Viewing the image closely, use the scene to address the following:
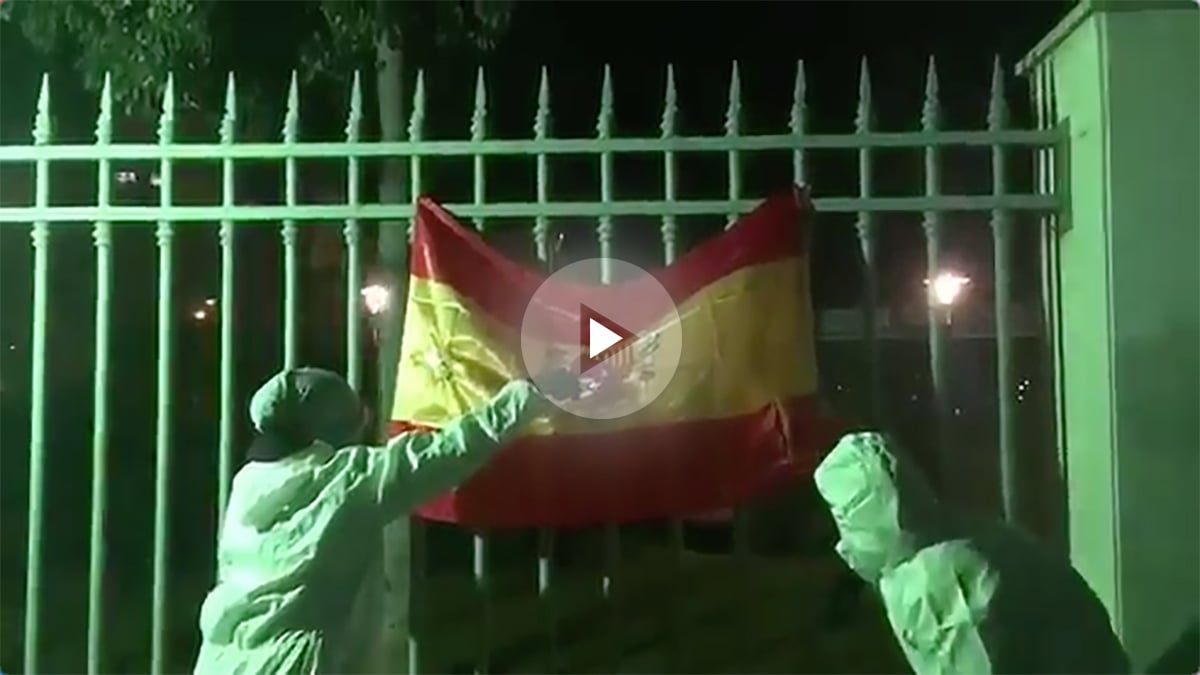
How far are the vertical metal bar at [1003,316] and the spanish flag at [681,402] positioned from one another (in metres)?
0.45

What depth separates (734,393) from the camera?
11.8 ft

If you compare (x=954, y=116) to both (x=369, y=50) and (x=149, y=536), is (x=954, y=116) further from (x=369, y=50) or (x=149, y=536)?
(x=149, y=536)

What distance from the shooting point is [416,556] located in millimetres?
3859

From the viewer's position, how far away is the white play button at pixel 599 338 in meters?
3.62

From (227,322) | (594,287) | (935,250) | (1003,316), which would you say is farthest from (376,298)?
(1003,316)

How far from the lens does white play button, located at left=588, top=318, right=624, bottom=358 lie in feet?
11.9

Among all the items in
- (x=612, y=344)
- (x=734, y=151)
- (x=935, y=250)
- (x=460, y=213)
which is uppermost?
(x=734, y=151)

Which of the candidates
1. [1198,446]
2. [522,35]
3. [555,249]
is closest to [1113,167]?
[1198,446]

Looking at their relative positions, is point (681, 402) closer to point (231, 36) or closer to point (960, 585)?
point (960, 585)

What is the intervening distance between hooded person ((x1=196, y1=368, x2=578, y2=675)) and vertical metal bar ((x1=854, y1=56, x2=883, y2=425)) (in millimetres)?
1067

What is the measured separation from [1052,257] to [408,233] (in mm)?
1697

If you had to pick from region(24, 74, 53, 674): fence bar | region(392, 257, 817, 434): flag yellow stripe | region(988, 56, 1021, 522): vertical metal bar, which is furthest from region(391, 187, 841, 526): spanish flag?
region(24, 74, 53, 674): fence bar

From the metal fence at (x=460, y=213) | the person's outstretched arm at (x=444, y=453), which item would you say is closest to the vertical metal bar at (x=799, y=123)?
the metal fence at (x=460, y=213)

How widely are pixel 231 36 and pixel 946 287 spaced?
234 cm
